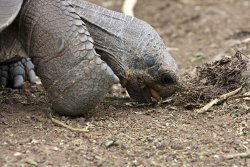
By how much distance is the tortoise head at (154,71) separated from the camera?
384 centimetres

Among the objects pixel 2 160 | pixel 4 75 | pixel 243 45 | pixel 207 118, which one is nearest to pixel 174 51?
pixel 243 45

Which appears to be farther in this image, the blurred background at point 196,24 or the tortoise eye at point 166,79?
the blurred background at point 196,24

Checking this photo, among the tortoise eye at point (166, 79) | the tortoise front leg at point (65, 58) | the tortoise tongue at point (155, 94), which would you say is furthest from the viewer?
the tortoise tongue at point (155, 94)

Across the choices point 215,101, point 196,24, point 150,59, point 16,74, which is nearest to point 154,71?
point 150,59

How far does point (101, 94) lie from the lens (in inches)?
142

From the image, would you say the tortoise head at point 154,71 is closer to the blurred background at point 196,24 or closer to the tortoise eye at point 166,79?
the tortoise eye at point 166,79

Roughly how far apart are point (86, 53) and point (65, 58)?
12 centimetres

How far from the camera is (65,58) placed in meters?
3.57

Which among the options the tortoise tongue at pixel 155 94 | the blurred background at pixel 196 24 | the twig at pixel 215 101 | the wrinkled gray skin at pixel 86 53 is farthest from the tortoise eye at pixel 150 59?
the blurred background at pixel 196 24

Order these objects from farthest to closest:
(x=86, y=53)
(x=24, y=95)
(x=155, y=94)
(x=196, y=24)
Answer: (x=196, y=24), (x=24, y=95), (x=155, y=94), (x=86, y=53)

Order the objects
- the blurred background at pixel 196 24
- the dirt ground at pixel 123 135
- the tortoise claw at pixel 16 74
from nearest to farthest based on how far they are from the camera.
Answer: the dirt ground at pixel 123 135, the tortoise claw at pixel 16 74, the blurred background at pixel 196 24

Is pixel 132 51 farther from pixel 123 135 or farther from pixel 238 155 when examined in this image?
pixel 238 155

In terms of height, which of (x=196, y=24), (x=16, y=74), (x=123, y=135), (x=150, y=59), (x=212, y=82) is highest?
(x=196, y=24)

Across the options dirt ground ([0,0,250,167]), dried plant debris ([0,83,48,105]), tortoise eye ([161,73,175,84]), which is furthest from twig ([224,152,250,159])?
dried plant debris ([0,83,48,105])
